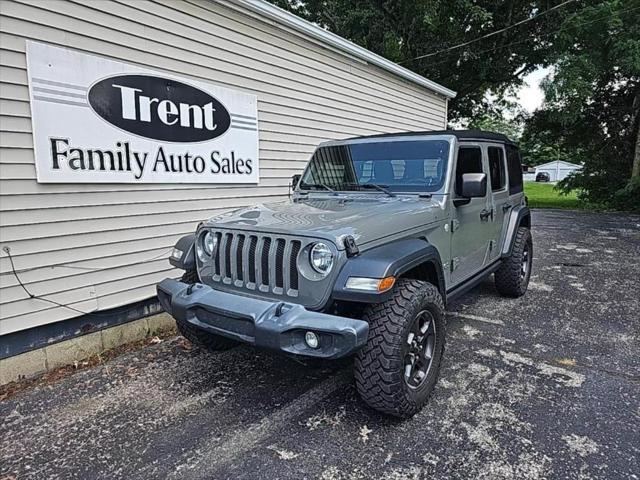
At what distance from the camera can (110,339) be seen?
3.85 m

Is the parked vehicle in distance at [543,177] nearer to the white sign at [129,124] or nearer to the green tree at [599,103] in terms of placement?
the green tree at [599,103]

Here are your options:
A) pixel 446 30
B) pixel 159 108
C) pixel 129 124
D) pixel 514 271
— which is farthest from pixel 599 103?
pixel 129 124

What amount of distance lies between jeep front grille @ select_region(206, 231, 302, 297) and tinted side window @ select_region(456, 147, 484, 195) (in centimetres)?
170

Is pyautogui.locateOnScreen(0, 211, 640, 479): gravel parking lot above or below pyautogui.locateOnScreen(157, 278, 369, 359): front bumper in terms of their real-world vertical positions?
below

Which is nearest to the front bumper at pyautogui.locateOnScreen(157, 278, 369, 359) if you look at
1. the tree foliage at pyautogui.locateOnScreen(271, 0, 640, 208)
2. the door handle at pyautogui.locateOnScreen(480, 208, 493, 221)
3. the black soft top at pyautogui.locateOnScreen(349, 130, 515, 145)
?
the black soft top at pyautogui.locateOnScreen(349, 130, 515, 145)

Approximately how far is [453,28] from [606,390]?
1333 centimetres

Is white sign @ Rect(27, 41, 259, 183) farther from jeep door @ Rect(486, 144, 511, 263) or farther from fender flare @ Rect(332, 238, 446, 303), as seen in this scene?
jeep door @ Rect(486, 144, 511, 263)

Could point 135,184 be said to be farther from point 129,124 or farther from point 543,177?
point 543,177

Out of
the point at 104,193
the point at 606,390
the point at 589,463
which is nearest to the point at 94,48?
the point at 104,193

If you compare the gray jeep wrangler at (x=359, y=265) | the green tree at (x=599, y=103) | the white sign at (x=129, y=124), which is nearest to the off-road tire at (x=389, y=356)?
the gray jeep wrangler at (x=359, y=265)

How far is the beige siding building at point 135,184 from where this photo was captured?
317 cm

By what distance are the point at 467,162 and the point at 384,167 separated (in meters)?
0.75

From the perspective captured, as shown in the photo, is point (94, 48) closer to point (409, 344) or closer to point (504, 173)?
point (409, 344)

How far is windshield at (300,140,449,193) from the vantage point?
343 centimetres
